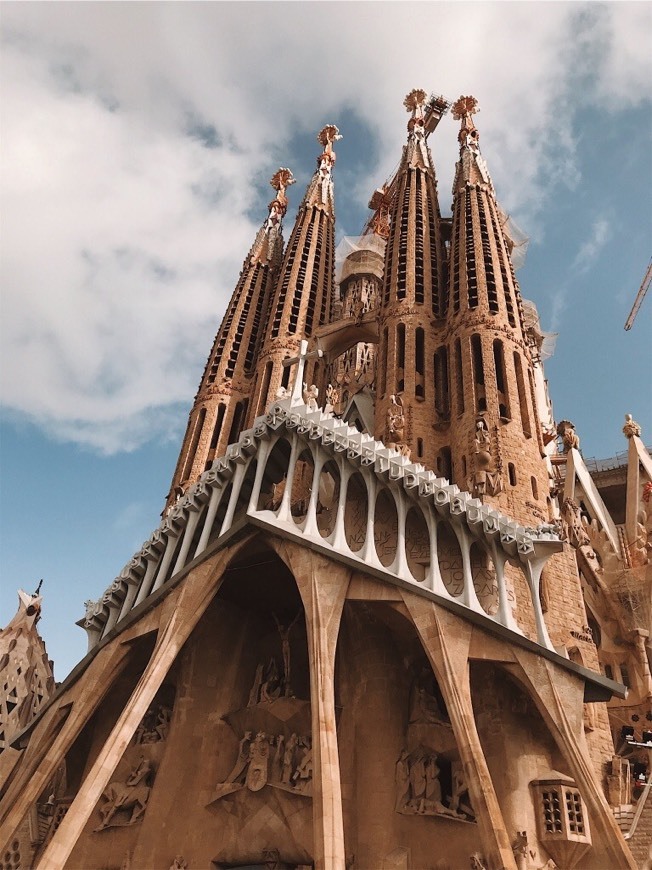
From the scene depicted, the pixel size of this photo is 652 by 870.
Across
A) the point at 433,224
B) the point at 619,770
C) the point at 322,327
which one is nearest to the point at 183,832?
the point at 619,770

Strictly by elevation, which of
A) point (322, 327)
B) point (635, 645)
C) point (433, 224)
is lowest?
point (635, 645)

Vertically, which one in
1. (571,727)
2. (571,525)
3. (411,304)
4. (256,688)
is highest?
(411,304)

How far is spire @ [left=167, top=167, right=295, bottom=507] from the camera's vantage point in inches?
900

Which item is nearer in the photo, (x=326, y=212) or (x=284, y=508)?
(x=284, y=508)

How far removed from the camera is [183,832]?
45.5ft

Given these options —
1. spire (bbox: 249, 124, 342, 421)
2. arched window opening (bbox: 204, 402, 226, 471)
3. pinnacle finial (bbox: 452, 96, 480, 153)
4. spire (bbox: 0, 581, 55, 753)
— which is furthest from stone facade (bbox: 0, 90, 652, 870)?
pinnacle finial (bbox: 452, 96, 480, 153)

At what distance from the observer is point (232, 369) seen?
2605cm

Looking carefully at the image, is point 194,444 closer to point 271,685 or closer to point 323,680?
point 271,685

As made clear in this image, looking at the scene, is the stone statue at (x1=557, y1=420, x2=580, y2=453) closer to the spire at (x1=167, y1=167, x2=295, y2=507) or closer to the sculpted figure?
the spire at (x1=167, y1=167, x2=295, y2=507)

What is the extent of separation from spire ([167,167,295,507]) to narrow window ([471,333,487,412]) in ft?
28.0

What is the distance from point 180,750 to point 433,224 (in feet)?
65.0

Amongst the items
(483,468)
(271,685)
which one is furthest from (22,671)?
(483,468)

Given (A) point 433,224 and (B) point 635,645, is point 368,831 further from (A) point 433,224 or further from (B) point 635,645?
(A) point 433,224

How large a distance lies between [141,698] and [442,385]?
1174 centimetres
